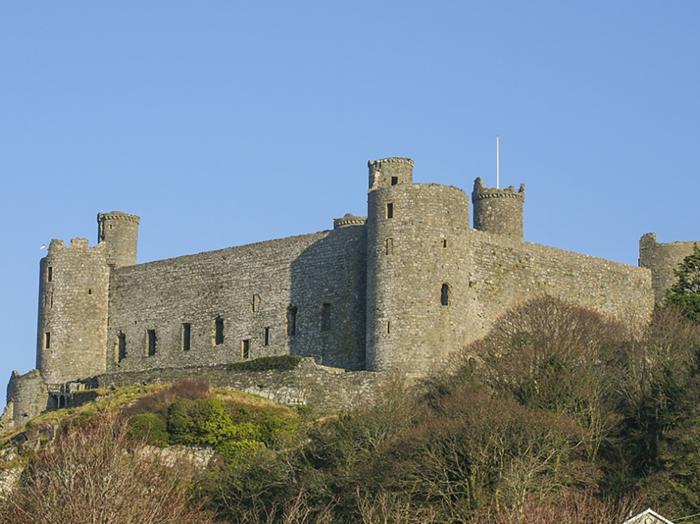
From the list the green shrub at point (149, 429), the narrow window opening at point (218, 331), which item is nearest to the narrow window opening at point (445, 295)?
the green shrub at point (149, 429)

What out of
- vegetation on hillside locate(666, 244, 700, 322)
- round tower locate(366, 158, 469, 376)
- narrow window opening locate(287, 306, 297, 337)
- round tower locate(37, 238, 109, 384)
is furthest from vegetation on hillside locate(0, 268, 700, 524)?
round tower locate(37, 238, 109, 384)

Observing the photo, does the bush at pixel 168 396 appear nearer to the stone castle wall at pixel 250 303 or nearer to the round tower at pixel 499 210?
the stone castle wall at pixel 250 303

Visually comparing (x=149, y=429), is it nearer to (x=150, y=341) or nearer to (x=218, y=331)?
(x=218, y=331)

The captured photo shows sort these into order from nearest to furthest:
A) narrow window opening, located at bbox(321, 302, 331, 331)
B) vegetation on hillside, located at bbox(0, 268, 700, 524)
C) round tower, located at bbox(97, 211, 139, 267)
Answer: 1. vegetation on hillside, located at bbox(0, 268, 700, 524)
2. narrow window opening, located at bbox(321, 302, 331, 331)
3. round tower, located at bbox(97, 211, 139, 267)

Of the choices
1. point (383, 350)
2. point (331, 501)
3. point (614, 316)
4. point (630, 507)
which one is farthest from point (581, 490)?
point (614, 316)

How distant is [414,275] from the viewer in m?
66.9

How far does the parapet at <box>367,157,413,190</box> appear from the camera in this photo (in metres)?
71.4

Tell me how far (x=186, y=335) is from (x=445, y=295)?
42.2ft

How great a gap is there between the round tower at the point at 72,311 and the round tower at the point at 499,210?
15227 millimetres

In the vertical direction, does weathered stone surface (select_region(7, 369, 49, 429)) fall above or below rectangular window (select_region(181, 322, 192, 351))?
below

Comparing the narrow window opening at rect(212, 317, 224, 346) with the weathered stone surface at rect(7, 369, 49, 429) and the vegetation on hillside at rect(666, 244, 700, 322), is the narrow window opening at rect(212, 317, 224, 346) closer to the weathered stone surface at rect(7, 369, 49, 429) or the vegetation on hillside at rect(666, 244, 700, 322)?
the weathered stone surface at rect(7, 369, 49, 429)

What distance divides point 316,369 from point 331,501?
12710 mm

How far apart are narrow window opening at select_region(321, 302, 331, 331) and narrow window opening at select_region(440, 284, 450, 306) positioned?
206 inches

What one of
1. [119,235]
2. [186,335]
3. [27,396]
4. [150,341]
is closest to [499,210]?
[186,335]
